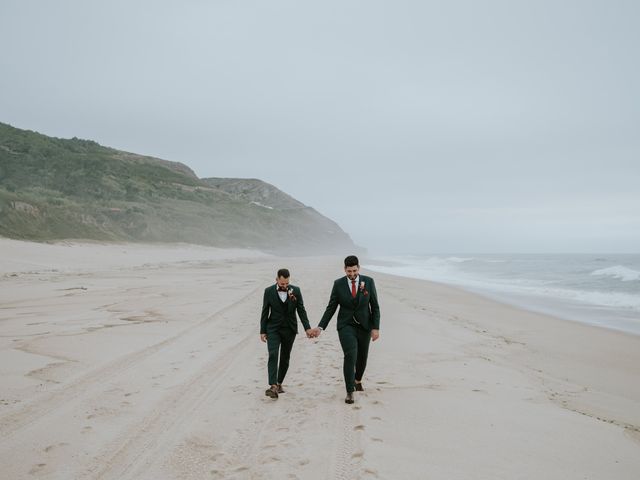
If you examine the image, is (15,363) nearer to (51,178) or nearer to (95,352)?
(95,352)

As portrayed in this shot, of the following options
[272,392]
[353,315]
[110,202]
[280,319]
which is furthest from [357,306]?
[110,202]

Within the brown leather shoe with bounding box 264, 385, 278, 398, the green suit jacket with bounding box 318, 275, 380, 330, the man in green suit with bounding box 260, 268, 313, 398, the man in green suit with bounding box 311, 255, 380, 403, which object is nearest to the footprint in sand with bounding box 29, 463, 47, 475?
the brown leather shoe with bounding box 264, 385, 278, 398

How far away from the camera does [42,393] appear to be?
5.55m

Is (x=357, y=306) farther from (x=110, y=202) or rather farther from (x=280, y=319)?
(x=110, y=202)

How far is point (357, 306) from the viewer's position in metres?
5.65

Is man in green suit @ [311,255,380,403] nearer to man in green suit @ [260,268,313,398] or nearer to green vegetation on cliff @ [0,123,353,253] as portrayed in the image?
man in green suit @ [260,268,313,398]

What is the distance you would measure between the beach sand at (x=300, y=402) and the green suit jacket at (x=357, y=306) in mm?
977

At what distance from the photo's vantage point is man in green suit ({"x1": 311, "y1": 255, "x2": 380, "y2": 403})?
5.57m

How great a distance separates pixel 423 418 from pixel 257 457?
1.98 metres

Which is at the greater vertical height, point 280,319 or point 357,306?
point 357,306

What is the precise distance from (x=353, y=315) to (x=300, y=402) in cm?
128

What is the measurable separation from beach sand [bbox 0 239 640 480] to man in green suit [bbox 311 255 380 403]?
51 cm

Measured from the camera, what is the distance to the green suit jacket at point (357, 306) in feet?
18.5

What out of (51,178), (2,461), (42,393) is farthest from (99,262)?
(51,178)
